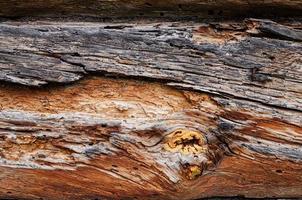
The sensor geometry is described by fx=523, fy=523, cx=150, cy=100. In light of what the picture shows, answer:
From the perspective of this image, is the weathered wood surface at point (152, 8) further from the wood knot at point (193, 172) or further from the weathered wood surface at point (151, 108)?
the wood knot at point (193, 172)

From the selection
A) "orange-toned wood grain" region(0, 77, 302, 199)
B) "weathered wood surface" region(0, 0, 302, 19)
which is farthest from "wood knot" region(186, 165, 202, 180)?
"weathered wood surface" region(0, 0, 302, 19)

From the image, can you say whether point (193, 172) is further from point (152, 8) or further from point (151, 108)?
point (152, 8)

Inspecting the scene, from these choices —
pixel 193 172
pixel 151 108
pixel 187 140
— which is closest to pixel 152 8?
pixel 151 108

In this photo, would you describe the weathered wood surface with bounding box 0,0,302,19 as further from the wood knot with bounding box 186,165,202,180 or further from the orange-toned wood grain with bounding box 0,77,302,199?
the wood knot with bounding box 186,165,202,180

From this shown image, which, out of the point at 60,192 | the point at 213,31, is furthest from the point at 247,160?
the point at 60,192

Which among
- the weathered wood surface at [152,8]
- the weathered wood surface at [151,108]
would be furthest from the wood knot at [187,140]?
the weathered wood surface at [152,8]
